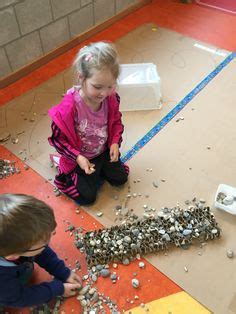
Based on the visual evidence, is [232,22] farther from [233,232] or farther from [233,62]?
[233,232]

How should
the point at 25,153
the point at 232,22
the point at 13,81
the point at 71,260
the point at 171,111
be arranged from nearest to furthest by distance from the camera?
1. the point at 71,260
2. the point at 25,153
3. the point at 171,111
4. the point at 13,81
5. the point at 232,22

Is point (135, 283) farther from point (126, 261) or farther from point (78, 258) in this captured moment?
point (78, 258)

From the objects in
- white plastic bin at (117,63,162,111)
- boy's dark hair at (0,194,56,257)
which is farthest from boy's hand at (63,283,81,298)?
white plastic bin at (117,63,162,111)

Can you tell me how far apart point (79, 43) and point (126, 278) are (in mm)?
1763

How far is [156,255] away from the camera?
139 cm

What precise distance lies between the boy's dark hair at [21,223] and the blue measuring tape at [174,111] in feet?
2.85

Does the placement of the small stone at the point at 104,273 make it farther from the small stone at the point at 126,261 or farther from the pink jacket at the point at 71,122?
the pink jacket at the point at 71,122

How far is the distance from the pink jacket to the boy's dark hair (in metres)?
0.52

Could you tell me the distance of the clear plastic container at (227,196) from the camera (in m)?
1.49

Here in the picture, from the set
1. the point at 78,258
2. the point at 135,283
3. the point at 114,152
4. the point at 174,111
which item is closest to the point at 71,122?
the point at 114,152

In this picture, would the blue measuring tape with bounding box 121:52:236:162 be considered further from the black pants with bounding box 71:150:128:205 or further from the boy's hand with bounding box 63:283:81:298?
the boy's hand with bounding box 63:283:81:298

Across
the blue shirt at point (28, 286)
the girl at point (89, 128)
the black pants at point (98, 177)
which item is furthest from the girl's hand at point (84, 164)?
the blue shirt at point (28, 286)

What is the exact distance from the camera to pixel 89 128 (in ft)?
4.94

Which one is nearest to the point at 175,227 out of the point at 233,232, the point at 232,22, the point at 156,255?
the point at 156,255
